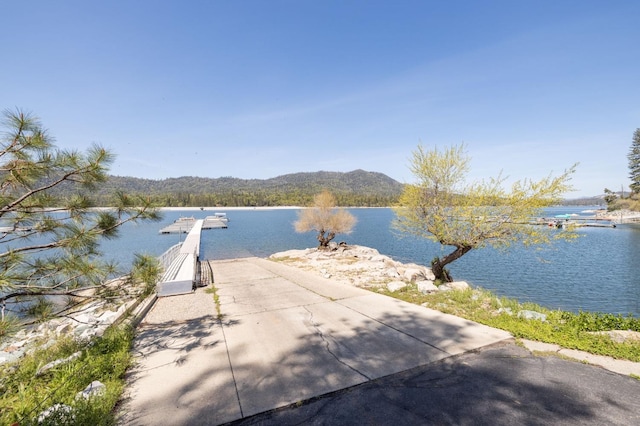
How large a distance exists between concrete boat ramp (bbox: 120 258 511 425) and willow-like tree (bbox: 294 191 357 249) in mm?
20085

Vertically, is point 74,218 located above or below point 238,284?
above

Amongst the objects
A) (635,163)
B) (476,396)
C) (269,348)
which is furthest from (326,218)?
(635,163)

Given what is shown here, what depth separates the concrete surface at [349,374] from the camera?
12.1 feet

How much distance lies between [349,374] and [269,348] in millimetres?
1868

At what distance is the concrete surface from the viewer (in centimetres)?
368

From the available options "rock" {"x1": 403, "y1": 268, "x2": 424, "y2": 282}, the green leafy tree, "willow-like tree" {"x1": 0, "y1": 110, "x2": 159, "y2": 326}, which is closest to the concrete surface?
"willow-like tree" {"x1": 0, "y1": 110, "x2": 159, "y2": 326}

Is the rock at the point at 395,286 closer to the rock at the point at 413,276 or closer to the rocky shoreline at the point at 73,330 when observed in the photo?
the rock at the point at 413,276

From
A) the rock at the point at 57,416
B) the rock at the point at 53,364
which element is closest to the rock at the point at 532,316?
the rock at the point at 57,416

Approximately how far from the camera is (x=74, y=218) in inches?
176

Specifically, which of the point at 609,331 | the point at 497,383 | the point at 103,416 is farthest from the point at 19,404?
the point at 609,331

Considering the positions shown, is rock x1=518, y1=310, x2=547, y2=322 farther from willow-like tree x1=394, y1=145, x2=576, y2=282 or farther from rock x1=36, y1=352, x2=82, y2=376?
rock x1=36, y1=352, x2=82, y2=376

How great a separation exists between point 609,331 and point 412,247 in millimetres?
28175

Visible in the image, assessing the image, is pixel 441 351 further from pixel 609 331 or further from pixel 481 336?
pixel 609 331

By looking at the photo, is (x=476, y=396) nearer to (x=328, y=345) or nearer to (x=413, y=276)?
(x=328, y=345)
